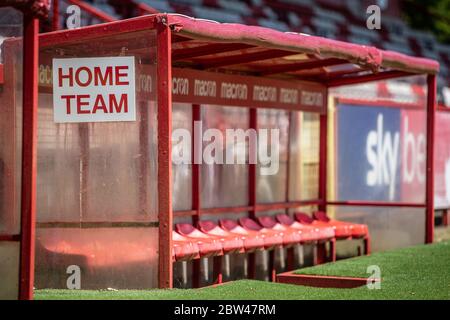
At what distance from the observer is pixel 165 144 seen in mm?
8430

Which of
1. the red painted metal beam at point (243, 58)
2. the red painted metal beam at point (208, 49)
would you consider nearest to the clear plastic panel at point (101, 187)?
the red painted metal beam at point (208, 49)

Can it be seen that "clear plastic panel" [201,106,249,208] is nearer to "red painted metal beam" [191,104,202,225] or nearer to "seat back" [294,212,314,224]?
"red painted metal beam" [191,104,202,225]

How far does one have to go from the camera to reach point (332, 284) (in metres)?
9.44

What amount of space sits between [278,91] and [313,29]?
1089 centimetres

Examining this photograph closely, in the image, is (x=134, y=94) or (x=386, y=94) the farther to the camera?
(x=386, y=94)

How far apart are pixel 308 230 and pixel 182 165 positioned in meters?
1.97

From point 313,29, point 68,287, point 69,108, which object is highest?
point 313,29

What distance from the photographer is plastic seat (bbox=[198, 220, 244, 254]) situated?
1043 centimetres

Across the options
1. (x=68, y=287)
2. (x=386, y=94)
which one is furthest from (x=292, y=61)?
(x=68, y=287)

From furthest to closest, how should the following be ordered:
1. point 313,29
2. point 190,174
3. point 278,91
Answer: point 313,29 < point 278,91 < point 190,174

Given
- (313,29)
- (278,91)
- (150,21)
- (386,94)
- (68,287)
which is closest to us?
(150,21)

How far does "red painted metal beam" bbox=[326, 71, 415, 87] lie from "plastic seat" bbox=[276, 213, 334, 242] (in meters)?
2.01

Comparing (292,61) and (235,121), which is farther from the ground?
(292,61)
